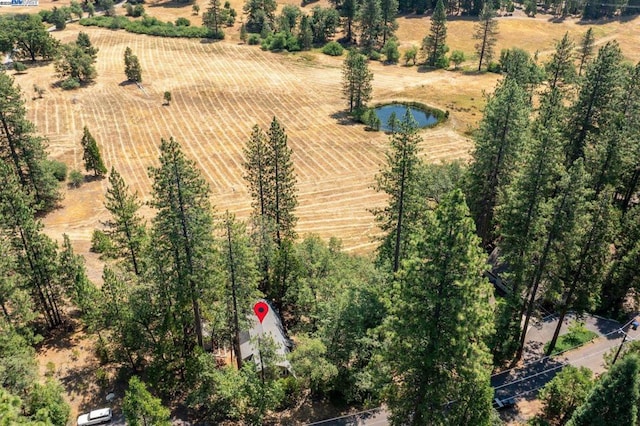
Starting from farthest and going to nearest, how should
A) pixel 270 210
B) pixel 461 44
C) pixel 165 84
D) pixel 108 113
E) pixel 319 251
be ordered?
pixel 461 44
pixel 165 84
pixel 108 113
pixel 270 210
pixel 319 251

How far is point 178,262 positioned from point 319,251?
1412 cm

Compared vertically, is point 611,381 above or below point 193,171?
below

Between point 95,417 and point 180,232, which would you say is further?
point 95,417

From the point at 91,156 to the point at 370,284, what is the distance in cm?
5174

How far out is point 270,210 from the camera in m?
49.4

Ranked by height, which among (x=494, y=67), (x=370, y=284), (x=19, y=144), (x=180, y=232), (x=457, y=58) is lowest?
(x=370, y=284)

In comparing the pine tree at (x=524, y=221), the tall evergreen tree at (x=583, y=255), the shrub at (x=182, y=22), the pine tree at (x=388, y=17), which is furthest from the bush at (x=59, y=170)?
the pine tree at (x=388, y=17)

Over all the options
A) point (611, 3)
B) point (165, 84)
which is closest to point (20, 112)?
point (165, 84)

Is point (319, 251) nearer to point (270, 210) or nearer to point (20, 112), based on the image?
point (270, 210)

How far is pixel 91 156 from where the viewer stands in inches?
2749

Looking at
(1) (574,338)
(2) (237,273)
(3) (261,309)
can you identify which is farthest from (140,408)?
(1) (574,338)

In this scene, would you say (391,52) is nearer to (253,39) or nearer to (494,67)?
(494,67)

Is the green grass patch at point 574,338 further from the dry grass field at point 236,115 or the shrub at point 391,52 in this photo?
the shrub at point 391,52

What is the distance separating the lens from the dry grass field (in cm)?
6694
